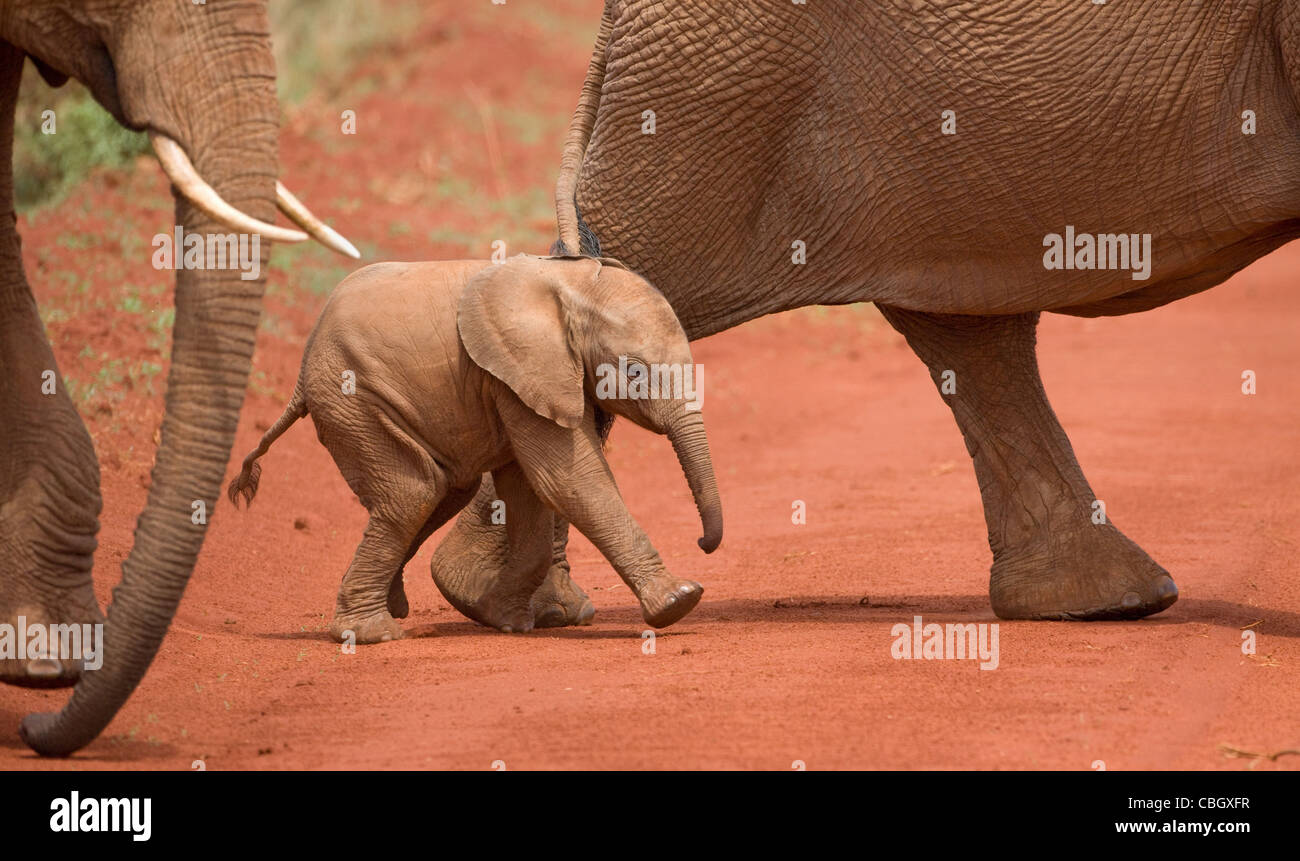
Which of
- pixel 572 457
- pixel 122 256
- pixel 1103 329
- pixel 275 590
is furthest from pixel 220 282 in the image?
pixel 1103 329

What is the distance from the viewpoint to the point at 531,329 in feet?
19.7

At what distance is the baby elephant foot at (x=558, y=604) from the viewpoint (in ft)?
21.9

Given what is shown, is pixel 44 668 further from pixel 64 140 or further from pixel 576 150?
pixel 64 140

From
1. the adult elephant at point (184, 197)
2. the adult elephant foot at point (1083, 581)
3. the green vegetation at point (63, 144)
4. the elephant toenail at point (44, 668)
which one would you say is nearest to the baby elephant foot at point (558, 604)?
the adult elephant foot at point (1083, 581)

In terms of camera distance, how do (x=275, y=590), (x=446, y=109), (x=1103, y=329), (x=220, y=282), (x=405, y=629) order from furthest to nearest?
(x=446, y=109)
(x=1103, y=329)
(x=275, y=590)
(x=405, y=629)
(x=220, y=282)

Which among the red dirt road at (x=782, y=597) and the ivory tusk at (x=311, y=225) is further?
the red dirt road at (x=782, y=597)

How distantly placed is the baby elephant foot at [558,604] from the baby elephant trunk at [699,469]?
96 cm

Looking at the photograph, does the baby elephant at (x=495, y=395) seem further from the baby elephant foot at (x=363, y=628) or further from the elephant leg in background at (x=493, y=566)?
the elephant leg in background at (x=493, y=566)

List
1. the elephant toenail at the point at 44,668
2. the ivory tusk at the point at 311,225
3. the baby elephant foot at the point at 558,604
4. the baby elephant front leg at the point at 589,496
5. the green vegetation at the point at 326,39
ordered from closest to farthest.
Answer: the ivory tusk at the point at 311,225 → the elephant toenail at the point at 44,668 → the baby elephant front leg at the point at 589,496 → the baby elephant foot at the point at 558,604 → the green vegetation at the point at 326,39

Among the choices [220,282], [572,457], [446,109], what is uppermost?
[446,109]

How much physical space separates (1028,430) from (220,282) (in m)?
3.63

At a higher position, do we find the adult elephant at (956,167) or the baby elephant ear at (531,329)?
the adult elephant at (956,167)

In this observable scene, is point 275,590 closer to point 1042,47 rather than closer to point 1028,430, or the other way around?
point 1028,430

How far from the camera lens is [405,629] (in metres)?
6.60
